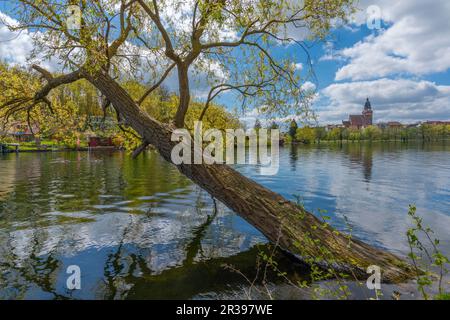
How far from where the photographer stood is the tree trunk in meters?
7.28

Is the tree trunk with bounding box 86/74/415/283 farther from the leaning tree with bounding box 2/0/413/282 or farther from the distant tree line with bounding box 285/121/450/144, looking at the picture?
the distant tree line with bounding box 285/121/450/144

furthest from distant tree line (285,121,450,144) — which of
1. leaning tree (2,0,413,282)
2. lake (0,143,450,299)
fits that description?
leaning tree (2,0,413,282)

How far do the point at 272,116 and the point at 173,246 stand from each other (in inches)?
211

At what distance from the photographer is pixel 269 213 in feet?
25.2

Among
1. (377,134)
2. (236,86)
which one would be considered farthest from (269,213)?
(377,134)

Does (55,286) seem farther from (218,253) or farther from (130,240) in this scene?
(218,253)

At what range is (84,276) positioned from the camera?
7.74 metres

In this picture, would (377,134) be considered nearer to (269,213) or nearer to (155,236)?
(155,236)

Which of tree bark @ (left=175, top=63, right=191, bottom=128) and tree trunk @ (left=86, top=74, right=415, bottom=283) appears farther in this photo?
tree bark @ (left=175, top=63, right=191, bottom=128)

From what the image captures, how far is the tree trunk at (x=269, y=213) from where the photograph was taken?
7.28 m

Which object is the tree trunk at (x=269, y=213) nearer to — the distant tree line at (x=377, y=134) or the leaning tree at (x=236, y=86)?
the leaning tree at (x=236, y=86)

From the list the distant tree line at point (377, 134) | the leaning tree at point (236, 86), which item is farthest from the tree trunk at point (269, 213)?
the distant tree line at point (377, 134)
